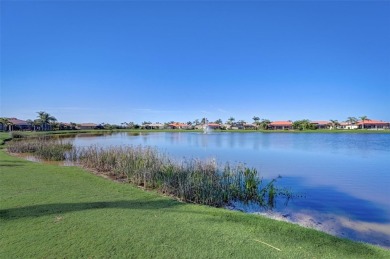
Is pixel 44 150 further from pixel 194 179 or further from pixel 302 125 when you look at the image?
pixel 302 125

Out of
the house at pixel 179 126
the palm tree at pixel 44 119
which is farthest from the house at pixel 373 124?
the palm tree at pixel 44 119

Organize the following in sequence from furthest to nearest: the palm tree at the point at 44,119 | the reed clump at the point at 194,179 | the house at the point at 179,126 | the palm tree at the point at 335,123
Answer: the house at the point at 179,126 → the palm tree at the point at 335,123 → the palm tree at the point at 44,119 → the reed clump at the point at 194,179

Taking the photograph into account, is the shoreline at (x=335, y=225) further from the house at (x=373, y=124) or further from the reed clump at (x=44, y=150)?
the house at (x=373, y=124)

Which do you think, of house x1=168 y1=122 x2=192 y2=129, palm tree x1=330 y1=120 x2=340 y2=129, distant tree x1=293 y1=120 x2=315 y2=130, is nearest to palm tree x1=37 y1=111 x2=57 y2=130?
house x1=168 y1=122 x2=192 y2=129

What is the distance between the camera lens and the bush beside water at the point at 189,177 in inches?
354

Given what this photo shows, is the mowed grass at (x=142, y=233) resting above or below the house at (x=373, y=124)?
below

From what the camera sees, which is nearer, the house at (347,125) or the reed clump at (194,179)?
the reed clump at (194,179)

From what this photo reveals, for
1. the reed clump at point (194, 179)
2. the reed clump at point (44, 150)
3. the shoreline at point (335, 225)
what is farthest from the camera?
the reed clump at point (44, 150)

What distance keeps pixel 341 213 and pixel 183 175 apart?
5.21 metres

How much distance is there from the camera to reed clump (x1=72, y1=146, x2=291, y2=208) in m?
8.96

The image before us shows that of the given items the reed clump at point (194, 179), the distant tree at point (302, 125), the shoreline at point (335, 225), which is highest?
the distant tree at point (302, 125)

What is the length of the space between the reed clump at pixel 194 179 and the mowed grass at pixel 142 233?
2087 mm

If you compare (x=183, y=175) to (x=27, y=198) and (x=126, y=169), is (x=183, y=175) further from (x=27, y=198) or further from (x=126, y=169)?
(x=27, y=198)

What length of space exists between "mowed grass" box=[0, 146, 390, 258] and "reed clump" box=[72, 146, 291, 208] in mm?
2087
